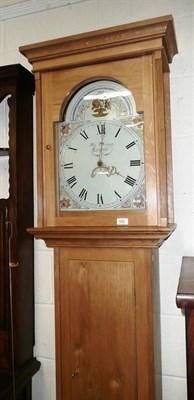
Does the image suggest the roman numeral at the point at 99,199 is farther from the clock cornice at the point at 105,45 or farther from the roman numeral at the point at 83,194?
the clock cornice at the point at 105,45

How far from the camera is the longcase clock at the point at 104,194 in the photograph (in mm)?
870

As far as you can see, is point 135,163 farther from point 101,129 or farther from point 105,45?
point 105,45

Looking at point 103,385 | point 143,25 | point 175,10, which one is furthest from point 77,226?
point 175,10

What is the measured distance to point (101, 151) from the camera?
0.95m

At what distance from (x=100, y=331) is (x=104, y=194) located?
16.0 inches

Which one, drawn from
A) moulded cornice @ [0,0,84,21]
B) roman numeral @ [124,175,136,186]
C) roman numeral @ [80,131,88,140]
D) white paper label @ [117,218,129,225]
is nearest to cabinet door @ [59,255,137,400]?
white paper label @ [117,218,129,225]

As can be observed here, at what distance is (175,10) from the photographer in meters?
1.12

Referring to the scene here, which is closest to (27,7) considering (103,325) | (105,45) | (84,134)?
(105,45)

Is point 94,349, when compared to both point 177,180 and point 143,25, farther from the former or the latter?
point 143,25

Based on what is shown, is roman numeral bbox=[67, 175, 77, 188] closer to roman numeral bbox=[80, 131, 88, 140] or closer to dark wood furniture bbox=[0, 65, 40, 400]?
roman numeral bbox=[80, 131, 88, 140]

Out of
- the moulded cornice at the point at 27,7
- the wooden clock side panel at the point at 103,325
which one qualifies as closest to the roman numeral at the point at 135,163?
the wooden clock side panel at the point at 103,325

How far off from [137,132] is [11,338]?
0.85m

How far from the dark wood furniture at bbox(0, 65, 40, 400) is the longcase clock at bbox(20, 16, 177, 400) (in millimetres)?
207

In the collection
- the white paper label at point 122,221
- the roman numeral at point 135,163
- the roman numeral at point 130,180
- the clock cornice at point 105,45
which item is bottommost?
the white paper label at point 122,221
